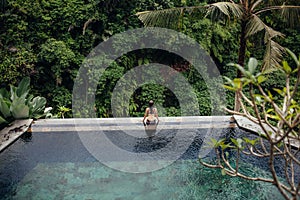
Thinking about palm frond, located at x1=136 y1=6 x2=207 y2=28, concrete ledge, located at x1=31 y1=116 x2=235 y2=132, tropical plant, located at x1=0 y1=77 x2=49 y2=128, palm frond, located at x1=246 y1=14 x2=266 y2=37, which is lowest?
concrete ledge, located at x1=31 y1=116 x2=235 y2=132

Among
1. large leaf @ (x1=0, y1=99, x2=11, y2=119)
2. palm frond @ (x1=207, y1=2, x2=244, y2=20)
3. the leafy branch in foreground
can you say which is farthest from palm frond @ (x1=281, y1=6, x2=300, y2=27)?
large leaf @ (x1=0, y1=99, x2=11, y2=119)

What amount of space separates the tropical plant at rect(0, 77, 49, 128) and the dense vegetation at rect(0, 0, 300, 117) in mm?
2202

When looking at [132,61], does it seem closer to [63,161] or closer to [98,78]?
[98,78]

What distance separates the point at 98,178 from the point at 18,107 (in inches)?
95.6

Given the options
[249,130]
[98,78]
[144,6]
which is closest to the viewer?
[249,130]

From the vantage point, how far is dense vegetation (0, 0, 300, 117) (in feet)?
26.6

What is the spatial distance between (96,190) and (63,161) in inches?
37.7

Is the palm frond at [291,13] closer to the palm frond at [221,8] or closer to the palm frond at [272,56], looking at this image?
the palm frond at [272,56]

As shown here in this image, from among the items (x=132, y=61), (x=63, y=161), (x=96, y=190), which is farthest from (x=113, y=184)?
(x=132, y=61)

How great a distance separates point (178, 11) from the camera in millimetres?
5938

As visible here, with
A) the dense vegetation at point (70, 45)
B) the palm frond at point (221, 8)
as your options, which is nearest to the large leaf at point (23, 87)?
the dense vegetation at point (70, 45)

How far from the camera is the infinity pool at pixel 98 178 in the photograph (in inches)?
126

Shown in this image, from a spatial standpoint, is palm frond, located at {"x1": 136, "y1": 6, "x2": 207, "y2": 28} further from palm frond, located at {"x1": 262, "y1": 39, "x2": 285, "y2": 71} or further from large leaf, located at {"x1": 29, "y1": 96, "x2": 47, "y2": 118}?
large leaf, located at {"x1": 29, "y1": 96, "x2": 47, "y2": 118}

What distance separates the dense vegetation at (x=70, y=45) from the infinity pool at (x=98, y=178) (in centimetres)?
403
